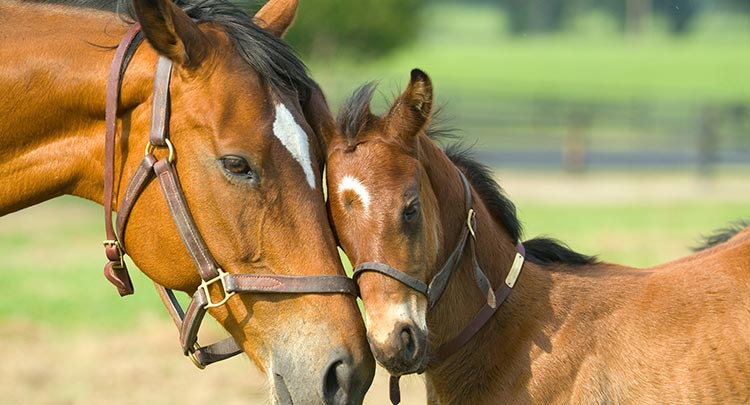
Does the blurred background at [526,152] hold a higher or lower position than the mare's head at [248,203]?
lower

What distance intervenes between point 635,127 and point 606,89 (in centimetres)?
1158

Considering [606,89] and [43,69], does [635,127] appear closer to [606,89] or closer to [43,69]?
[606,89]

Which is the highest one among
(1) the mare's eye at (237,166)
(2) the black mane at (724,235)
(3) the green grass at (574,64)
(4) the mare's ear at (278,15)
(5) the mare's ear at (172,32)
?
(5) the mare's ear at (172,32)

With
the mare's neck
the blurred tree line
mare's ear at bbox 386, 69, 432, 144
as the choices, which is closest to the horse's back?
mare's ear at bbox 386, 69, 432, 144

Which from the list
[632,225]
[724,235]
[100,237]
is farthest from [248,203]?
[100,237]

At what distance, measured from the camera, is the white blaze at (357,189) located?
3320 mm

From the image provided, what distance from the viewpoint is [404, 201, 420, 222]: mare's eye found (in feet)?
11.0

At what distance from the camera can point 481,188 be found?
4062 millimetres

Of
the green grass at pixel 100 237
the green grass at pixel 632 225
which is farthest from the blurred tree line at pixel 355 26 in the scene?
the green grass at pixel 632 225

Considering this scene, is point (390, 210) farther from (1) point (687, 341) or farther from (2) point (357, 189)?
(1) point (687, 341)

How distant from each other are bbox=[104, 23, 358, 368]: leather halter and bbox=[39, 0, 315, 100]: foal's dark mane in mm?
217

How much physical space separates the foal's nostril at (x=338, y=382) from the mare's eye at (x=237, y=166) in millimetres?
599

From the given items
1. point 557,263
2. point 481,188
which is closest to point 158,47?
point 481,188

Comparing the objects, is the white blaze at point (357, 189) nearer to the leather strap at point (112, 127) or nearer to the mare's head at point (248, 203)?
the mare's head at point (248, 203)
